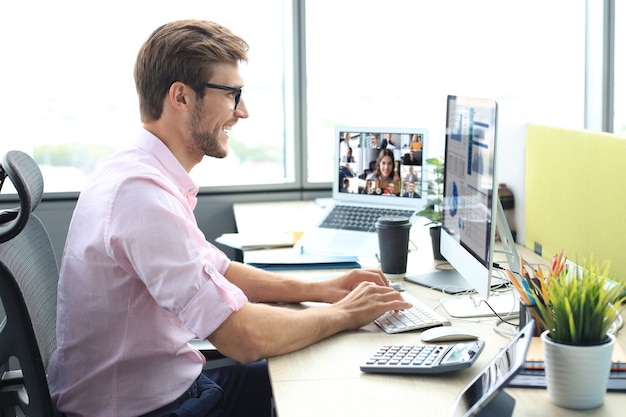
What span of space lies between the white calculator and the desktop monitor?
0.67 feet

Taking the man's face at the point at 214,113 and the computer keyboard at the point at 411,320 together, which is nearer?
the computer keyboard at the point at 411,320

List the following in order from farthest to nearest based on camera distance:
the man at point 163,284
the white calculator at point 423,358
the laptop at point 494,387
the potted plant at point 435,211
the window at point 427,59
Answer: the window at point 427,59 → the potted plant at point 435,211 → the man at point 163,284 → the white calculator at point 423,358 → the laptop at point 494,387

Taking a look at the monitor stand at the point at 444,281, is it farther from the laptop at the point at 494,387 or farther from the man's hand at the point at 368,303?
the laptop at the point at 494,387

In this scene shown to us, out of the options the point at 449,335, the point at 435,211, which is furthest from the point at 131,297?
the point at 435,211

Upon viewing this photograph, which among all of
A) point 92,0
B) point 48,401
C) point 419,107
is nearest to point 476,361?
point 48,401

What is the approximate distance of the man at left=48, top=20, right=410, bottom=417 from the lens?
4.99 ft

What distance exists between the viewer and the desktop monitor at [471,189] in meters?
1.65

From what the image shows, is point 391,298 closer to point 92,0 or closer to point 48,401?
point 48,401

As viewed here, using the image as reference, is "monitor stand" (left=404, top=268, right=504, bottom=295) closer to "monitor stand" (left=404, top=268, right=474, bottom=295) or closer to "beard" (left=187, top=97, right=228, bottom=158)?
"monitor stand" (left=404, top=268, right=474, bottom=295)

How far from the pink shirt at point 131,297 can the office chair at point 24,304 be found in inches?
2.7

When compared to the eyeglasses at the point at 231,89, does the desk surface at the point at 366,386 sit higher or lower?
lower

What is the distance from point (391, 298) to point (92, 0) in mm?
2288

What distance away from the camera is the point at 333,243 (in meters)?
2.53

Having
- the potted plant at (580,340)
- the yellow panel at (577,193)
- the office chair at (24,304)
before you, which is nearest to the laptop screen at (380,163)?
the yellow panel at (577,193)
